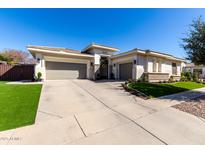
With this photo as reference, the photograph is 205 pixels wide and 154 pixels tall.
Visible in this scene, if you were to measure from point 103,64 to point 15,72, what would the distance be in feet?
37.3

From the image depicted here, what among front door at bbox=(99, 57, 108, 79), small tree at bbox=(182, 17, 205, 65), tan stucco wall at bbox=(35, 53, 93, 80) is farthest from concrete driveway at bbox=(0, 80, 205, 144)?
front door at bbox=(99, 57, 108, 79)

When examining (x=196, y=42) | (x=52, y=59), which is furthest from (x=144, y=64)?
(x=52, y=59)

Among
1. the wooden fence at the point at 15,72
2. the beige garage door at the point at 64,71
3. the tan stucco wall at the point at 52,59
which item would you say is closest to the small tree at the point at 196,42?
the tan stucco wall at the point at 52,59

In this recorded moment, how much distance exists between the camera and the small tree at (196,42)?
740cm

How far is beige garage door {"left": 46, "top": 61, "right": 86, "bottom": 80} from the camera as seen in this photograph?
12.6 meters

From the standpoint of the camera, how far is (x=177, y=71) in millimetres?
17453

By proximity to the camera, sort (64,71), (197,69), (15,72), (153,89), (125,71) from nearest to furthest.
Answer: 1. (153,89)
2. (64,71)
3. (15,72)
4. (125,71)
5. (197,69)

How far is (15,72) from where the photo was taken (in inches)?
537

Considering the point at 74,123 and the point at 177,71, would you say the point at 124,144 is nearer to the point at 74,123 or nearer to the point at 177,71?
the point at 74,123

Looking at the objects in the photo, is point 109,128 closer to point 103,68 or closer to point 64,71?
point 64,71

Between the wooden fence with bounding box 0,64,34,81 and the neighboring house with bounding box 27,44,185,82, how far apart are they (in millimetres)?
2571

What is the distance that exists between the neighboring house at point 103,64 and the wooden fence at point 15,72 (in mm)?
2571

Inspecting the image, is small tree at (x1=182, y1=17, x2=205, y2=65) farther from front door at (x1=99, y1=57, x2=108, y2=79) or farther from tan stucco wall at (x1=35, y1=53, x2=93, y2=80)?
tan stucco wall at (x1=35, y1=53, x2=93, y2=80)
